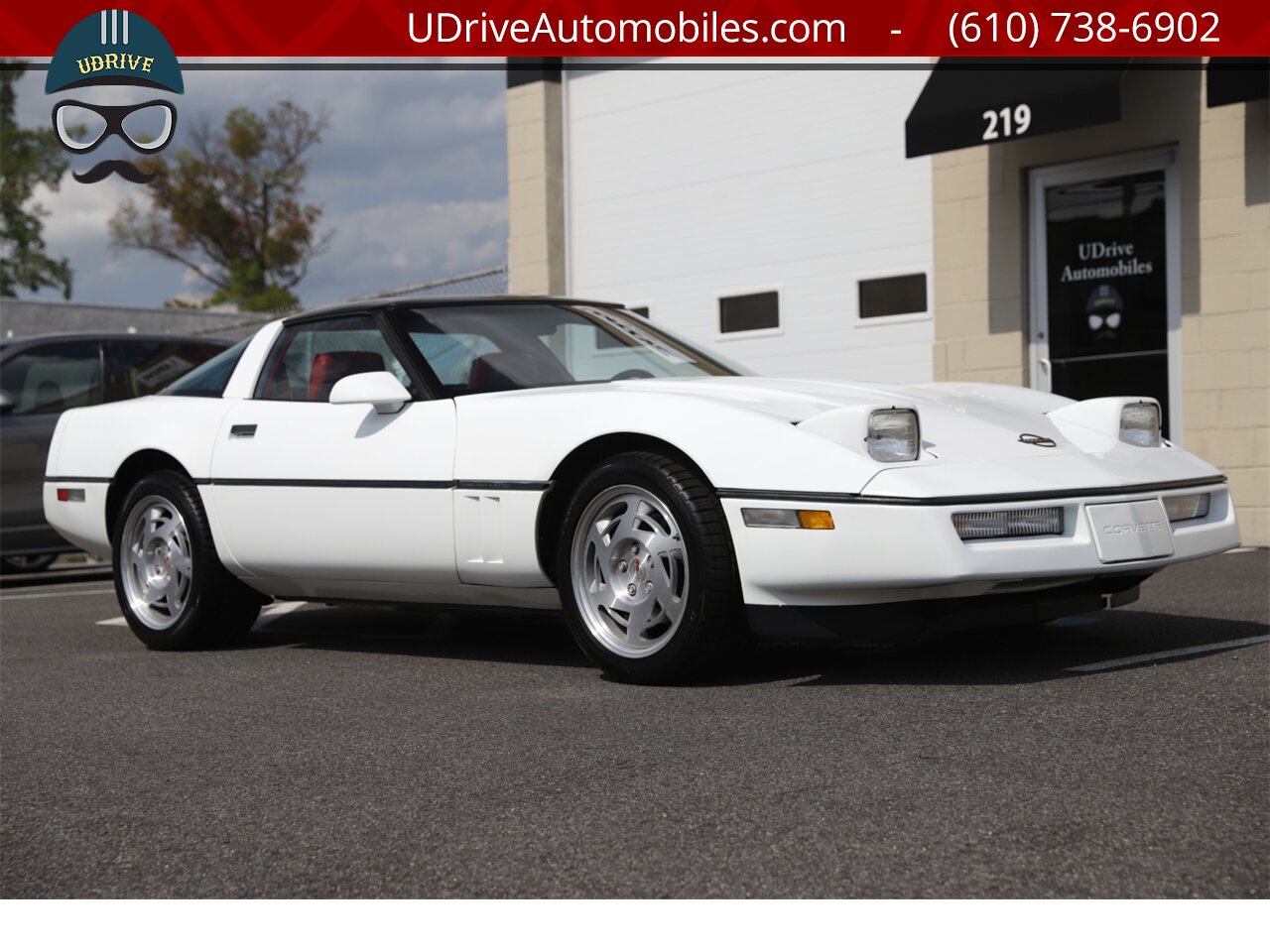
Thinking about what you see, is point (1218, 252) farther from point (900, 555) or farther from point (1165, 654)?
point (900, 555)

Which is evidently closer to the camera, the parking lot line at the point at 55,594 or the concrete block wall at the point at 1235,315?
the parking lot line at the point at 55,594

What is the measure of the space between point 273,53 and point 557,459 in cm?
788

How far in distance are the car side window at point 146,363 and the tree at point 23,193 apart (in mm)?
35336

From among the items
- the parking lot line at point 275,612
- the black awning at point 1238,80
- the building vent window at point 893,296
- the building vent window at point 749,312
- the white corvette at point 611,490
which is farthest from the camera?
the building vent window at point 749,312

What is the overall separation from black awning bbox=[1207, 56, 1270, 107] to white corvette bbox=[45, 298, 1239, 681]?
4698 millimetres

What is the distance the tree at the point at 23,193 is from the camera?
145 feet

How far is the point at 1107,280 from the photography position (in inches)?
414

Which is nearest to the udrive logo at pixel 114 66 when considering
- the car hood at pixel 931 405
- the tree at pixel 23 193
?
the car hood at pixel 931 405

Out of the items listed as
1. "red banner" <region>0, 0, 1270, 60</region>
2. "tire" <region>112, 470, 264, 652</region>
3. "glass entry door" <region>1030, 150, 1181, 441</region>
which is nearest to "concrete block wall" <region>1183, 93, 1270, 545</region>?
"glass entry door" <region>1030, 150, 1181, 441</region>

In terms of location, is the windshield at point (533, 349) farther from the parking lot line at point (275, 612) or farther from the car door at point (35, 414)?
the car door at point (35, 414)

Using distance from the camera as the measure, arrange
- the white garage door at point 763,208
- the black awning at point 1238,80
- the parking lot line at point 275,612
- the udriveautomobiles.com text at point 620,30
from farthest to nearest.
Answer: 1. the udriveautomobiles.com text at point 620,30
2. the white garage door at point 763,208
3. the black awning at point 1238,80
4. the parking lot line at point 275,612

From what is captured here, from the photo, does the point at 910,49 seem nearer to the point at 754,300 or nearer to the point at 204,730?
the point at 754,300

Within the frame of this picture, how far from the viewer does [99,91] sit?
10.8m

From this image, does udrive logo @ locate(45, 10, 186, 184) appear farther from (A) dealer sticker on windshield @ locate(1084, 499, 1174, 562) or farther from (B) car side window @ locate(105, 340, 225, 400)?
(A) dealer sticker on windshield @ locate(1084, 499, 1174, 562)
